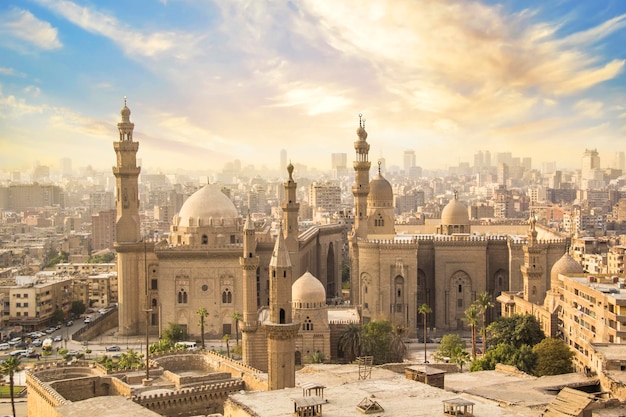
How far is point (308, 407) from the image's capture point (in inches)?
754

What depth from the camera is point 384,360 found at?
3456 centimetres

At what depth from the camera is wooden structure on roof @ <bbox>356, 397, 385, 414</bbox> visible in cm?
1947

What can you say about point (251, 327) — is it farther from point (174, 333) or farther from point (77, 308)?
point (77, 308)

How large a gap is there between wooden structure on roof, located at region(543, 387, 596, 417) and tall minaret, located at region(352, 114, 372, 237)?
23561 mm

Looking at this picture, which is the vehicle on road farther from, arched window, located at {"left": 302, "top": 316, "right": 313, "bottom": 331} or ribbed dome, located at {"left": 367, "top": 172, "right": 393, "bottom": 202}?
ribbed dome, located at {"left": 367, "top": 172, "right": 393, "bottom": 202}

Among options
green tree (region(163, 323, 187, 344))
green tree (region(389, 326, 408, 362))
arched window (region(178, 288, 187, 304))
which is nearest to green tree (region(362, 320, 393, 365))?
green tree (region(389, 326, 408, 362))

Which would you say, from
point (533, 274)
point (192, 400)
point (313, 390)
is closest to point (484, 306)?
point (533, 274)

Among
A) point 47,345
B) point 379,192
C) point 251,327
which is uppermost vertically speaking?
point 379,192

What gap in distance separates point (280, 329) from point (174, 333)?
1609 cm

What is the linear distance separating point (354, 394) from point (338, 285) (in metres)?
34.2

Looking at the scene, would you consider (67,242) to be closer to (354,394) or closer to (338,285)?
(338,285)

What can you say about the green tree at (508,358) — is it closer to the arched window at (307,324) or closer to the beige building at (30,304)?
the arched window at (307,324)

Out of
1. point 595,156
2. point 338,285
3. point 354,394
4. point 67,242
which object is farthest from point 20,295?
point 595,156

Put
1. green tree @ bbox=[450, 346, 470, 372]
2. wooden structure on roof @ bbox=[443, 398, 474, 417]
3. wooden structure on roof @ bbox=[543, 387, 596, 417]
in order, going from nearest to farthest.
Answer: wooden structure on roof @ bbox=[543, 387, 596, 417]
wooden structure on roof @ bbox=[443, 398, 474, 417]
green tree @ bbox=[450, 346, 470, 372]
